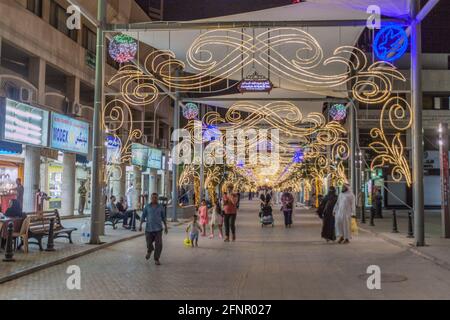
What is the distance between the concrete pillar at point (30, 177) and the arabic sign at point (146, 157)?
35.9ft

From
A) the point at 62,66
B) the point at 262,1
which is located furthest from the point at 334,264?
the point at 62,66

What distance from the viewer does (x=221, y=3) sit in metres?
25.0

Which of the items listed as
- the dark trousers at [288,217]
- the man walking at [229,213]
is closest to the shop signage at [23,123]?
the man walking at [229,213]

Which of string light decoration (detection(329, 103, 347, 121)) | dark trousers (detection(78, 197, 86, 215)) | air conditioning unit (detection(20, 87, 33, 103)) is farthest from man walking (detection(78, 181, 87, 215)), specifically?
string light decoration (detection(329, 103, 347, 121))

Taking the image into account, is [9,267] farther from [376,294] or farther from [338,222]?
[338,222]

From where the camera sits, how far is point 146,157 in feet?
143

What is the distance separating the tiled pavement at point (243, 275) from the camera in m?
9.52

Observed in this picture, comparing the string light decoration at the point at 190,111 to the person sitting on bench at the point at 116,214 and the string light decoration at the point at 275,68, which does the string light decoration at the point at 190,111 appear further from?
the person sitting on bench at the point at 116,214

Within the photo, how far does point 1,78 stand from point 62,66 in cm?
610

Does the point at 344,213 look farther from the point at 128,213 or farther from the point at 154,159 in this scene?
the point at 154,159

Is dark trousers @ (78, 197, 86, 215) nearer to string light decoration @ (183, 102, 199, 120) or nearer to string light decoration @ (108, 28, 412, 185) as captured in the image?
string light decoration @ (108, 28, 412, 185)

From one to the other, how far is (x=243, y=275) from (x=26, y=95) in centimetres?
1627

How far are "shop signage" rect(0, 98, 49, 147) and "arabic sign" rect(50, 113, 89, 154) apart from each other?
1.03m

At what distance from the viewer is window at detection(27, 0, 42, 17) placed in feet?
83.8
